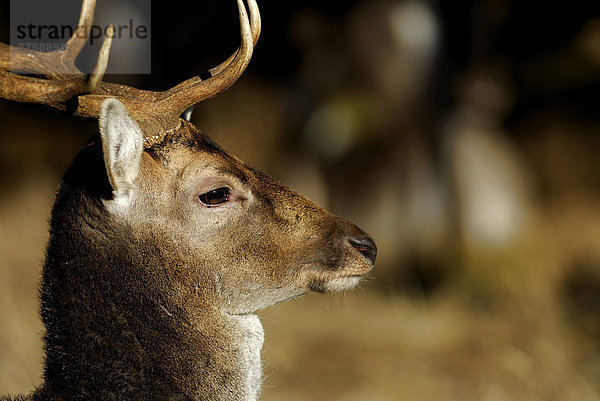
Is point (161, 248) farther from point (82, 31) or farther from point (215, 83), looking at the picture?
point (82, 31)

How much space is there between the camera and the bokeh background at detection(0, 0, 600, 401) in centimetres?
709

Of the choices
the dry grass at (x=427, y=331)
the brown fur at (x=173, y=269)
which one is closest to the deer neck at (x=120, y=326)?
the brown fur at (x=173, y=269)

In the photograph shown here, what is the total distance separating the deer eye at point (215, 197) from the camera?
3.43 metres

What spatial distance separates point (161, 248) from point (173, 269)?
0.37ft

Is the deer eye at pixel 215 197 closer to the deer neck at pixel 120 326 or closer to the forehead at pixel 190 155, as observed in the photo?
the forehead at pixel 190 155

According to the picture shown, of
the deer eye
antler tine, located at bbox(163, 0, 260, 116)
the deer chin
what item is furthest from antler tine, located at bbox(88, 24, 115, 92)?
the deer chin

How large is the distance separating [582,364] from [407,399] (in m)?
1.76

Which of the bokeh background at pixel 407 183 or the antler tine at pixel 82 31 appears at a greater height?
the antler tine at pixel 82 31

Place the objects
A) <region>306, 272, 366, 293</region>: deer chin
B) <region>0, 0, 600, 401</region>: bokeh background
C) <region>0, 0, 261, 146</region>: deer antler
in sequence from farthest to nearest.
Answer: <region>0, 0, 600, 401</region>: bokeh background → <region>306, 272, 366, 293</region>: deer chin → <region>0, 0, 261, 146</region>: deer antler

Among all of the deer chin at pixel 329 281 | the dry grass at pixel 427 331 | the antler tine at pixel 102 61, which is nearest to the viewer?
the antler tine at pixel 102 61

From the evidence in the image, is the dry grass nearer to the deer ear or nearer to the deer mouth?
the deer mouth

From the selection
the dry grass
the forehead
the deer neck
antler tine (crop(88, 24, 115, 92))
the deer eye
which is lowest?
the dry grass

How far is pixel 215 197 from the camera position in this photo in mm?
3467

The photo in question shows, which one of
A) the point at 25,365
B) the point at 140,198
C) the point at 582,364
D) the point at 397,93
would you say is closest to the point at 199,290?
the point at 140,198
